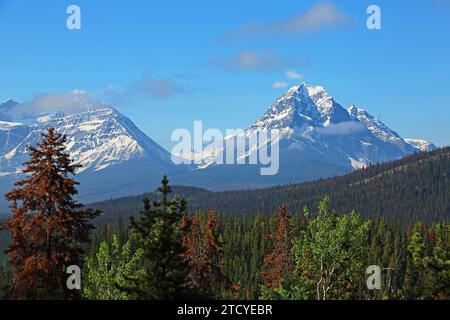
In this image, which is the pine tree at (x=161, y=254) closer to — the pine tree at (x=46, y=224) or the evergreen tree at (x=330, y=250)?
the pine tree at (x=46, y=224)

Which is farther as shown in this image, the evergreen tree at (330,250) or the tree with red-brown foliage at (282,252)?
the tree with red-brown foliage at (282,252)

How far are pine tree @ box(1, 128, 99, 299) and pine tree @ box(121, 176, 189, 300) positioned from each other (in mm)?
3624

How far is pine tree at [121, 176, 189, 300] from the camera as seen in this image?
3030cm

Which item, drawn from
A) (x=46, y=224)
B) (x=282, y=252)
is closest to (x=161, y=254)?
(x=46, y=224)

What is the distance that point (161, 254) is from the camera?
30719mm

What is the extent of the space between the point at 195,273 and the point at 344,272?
21396 millimetres

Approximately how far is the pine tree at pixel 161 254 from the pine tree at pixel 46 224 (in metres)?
3.62

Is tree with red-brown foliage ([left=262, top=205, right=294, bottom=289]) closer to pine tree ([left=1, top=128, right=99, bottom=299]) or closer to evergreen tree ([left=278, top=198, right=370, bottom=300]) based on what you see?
evergreen tree ([left=278, top=198, right=370, bottom=300])

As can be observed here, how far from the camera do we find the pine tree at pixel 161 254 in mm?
30297

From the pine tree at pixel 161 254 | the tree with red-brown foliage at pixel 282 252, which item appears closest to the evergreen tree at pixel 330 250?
the pine tree at pixel 161 254

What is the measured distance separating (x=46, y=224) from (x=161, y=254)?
22.0 feet

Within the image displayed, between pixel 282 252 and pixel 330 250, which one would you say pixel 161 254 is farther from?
pixel 282 252

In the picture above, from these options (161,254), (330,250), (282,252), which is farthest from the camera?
(282,252)
